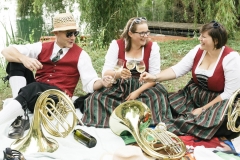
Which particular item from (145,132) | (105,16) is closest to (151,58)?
(145,132)

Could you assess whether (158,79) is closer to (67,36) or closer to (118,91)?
(118,91)

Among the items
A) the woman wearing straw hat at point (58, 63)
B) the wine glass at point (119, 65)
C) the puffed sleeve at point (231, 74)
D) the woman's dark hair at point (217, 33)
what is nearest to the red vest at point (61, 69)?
the woman wearing straw hat at point (58, 63)

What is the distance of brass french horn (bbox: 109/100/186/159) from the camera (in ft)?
8.30

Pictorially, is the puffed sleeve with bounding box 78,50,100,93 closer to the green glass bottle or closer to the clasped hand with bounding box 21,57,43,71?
the clasped hand with bounding box 21,57,43,71

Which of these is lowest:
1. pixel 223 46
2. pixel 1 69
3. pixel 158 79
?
pixel 1 69

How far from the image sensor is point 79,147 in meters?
2.81

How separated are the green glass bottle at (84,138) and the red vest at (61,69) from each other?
0.68 m

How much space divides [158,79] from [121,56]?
47 centimetres

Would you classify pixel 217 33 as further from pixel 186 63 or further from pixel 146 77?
pixel 146 77

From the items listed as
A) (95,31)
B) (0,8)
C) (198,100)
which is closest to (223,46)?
(198,100)

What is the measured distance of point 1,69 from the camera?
593cm

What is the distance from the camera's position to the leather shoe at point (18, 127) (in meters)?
2.97

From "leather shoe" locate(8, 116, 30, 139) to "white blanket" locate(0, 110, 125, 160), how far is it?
53 mm

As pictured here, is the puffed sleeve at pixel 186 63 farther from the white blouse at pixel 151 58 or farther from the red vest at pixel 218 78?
the red vest at pixel 218 78
